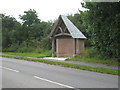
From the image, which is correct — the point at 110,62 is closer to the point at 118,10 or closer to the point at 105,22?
the point at 105,22

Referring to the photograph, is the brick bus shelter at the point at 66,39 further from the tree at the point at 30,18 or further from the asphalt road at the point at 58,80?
the tree at the point at 30,18

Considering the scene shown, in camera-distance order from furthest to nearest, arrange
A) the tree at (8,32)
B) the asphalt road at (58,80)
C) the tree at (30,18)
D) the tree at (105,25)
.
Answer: the tree at (30,18) < the tree at (8,32) < the tree at (105,25) < the asphalt road at (58,80)

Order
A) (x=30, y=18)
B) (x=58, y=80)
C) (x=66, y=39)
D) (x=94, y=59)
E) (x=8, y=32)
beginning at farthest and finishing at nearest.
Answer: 1. (x=30, y=18)
2. (x=8, y=32)
3. (x=66, y=39)
4. (x=94, y=59)
5. (x=58, y=80)

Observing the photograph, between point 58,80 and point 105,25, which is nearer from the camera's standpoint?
point 58,80

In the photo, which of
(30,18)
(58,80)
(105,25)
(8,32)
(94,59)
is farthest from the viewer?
(30,18)

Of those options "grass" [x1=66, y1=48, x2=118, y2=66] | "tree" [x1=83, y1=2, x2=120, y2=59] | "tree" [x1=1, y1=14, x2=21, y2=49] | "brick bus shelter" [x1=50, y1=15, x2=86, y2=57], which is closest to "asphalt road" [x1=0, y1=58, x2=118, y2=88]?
"tree" [x1=83, y1=2, x2=120, y2=59]

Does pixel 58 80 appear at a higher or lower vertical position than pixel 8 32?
lower

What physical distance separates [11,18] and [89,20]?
35.1 m

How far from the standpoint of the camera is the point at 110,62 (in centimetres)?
1688

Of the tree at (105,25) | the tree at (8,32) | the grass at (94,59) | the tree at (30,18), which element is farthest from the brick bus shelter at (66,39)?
the tree at (30,18)

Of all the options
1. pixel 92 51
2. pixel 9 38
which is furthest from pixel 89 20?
pixel 9 38

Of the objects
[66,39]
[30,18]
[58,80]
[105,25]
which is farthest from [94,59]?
[30,18]

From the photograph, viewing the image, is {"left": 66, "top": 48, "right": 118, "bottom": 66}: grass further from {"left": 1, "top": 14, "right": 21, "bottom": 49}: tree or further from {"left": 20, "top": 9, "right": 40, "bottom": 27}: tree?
{"left": 20, "top": 9, "right": 40, "bottom": 27}: tree

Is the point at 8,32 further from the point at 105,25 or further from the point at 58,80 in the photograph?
the point at 58,80
